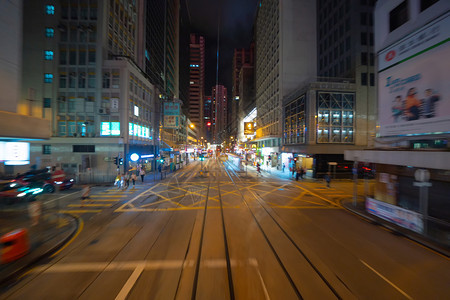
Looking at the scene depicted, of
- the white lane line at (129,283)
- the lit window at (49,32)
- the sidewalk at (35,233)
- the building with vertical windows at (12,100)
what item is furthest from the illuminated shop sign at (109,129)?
the white lane line at (129,283)

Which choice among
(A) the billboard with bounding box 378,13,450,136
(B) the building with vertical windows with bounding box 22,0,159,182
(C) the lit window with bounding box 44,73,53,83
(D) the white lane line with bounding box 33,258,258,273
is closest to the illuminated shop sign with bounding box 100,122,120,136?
(B) the building with vertical windows with bounding box 22,0,159,182

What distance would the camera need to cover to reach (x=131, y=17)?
3133 cm

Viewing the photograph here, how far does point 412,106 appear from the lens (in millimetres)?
9594

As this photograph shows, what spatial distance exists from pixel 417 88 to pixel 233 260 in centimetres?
1231

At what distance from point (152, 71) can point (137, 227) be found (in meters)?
39.4

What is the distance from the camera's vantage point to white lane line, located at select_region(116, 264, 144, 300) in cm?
460

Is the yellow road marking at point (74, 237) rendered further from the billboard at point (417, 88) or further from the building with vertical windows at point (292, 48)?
the building with vertical windows at point (292, 48)

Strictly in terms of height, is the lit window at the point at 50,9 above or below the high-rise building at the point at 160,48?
below

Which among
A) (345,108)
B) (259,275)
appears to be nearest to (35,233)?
(259,275)

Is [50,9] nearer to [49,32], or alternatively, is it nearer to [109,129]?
[49,32]

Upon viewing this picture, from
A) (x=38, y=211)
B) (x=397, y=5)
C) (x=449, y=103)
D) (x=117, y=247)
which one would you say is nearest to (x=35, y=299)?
(x=117, y=247)

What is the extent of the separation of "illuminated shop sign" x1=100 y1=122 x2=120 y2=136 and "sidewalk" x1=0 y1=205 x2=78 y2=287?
44.0ft

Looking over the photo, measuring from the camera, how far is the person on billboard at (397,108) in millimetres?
10188

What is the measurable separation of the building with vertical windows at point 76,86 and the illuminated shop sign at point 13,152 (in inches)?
451
